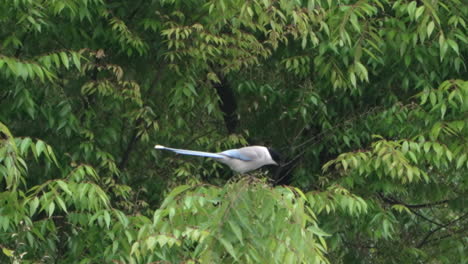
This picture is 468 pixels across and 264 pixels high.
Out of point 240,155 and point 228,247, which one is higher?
point 228,247

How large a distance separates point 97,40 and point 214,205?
8.75 ft

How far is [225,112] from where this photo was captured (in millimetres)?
→ 8109

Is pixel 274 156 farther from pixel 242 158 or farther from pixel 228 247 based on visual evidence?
pixel 228 247

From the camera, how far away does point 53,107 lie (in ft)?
22.0

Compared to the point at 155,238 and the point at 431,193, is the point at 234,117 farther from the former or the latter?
the point at 155,238

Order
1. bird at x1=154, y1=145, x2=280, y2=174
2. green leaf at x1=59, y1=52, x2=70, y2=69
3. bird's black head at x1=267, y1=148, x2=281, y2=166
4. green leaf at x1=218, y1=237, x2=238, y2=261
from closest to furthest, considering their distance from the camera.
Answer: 1. green leaf at x1=218, y1=237, x2=238, y2=261
2. green leaf at x1=59, y1=52, x2=70, y2=69
3. bird at x1=154, y1=145, x2=280, y2=174
4. bird's black head at x1=267, y1=148, x2=281, y2=166

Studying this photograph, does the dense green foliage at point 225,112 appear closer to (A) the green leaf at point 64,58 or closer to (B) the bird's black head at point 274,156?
(A) the green leaf at point 64,58

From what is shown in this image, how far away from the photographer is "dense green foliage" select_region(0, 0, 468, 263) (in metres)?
6.04

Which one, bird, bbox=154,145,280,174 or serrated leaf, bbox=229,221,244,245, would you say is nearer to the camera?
serrated leaf, bbox=229,221,244,245

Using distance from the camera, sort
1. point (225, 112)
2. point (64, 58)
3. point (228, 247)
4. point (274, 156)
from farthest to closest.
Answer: point (225, 112) → point (274, 156) → point (64, 58) → point (228, 247)

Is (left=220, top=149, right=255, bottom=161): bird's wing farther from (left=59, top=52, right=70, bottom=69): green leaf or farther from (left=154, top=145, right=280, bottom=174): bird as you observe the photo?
(left=59, top=52, right=70, bottom=69): green leaf

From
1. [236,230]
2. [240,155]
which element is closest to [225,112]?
[240,155]

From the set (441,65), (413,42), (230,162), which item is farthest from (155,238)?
(441,65)

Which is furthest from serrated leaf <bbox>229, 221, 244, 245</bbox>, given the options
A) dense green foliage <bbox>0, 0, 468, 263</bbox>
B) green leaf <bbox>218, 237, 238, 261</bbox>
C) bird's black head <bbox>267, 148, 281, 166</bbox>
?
bird's black head <bbox>267, 148, 281, 166</bbox>
